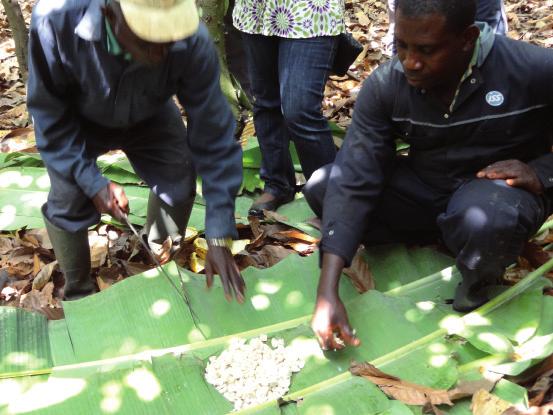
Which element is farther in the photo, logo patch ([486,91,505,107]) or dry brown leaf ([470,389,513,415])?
logo patch ([486,91,505,107])

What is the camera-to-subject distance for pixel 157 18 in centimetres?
210

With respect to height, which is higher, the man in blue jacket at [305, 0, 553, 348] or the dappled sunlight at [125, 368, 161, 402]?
the man in blue jacket at [305, 0, 553, 348]

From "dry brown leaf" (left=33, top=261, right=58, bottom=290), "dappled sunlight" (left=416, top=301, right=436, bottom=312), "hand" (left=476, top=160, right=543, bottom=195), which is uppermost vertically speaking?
"hand" (left=476, top=160, right=543, bottom=195)

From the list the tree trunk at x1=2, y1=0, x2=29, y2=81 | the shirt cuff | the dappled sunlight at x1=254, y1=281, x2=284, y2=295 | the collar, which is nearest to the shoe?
the dappled sunlight at x1=254, y1=281, x2=284, y2=295

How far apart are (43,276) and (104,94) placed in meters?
1.28

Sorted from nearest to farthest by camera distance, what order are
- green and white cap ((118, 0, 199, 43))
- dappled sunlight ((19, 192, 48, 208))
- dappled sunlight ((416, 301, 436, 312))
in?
green and white cap ((118, 0, 199, 43)) < dappled sunlight ((416, 301, 436, 312)) < dappled sunlight ((19, 192, 48, 208))

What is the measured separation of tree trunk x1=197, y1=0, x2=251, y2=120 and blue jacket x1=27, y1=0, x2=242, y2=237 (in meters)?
2.03

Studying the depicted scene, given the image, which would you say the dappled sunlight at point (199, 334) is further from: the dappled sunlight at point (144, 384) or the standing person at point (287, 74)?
the standing person at point (287, 74)

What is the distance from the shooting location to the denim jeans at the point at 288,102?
344cm

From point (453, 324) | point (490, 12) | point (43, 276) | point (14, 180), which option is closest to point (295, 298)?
point (453, 324)

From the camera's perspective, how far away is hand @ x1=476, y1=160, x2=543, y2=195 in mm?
2666

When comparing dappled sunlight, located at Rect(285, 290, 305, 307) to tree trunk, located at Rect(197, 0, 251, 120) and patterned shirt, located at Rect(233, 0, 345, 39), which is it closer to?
patterned shirt, located at Rect(233, 0, 345, 39)

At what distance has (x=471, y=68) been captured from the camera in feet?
8.71

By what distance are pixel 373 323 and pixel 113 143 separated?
4.54 feet
